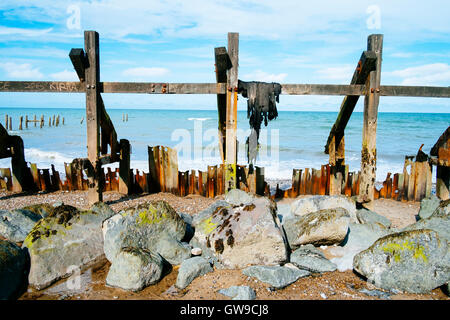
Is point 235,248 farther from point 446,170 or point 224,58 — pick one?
point 446,170

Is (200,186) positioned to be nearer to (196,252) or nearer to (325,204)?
(325,204)

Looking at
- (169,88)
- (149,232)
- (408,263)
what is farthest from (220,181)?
(408,263)

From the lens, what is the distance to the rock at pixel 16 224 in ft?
16.7

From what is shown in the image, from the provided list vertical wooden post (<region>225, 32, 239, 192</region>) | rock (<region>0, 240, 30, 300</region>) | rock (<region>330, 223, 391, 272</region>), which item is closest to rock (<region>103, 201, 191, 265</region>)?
rock (<region>0, 240, 30, 300</region>)

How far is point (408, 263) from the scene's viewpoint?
151 inches

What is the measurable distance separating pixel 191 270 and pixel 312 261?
1530 millimetres

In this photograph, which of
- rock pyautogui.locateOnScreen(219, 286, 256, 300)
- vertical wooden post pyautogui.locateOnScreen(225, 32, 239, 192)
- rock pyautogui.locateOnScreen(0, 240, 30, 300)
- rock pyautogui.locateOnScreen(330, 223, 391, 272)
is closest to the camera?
rock pyautogui.locateOnScreen(219, 286, 256, 300)

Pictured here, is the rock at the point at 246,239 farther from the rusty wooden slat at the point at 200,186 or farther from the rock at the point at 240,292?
the rusty wooden slat at the point at 200,186

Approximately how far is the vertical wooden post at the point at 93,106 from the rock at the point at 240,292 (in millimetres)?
3681

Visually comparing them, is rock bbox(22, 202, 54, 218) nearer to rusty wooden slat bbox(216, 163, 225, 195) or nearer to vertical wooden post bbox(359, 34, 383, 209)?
rusty wooden slat bbox(216, 163, 225, 195)

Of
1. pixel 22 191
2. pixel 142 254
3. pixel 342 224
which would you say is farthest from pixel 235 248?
pixel 22 191

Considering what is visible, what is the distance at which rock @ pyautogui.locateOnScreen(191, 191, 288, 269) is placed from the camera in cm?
429

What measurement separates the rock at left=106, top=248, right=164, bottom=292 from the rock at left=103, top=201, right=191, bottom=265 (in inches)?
14.8

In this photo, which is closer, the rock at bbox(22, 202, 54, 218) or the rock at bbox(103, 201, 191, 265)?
the rock at bbox(103, 201, 191, 265)
